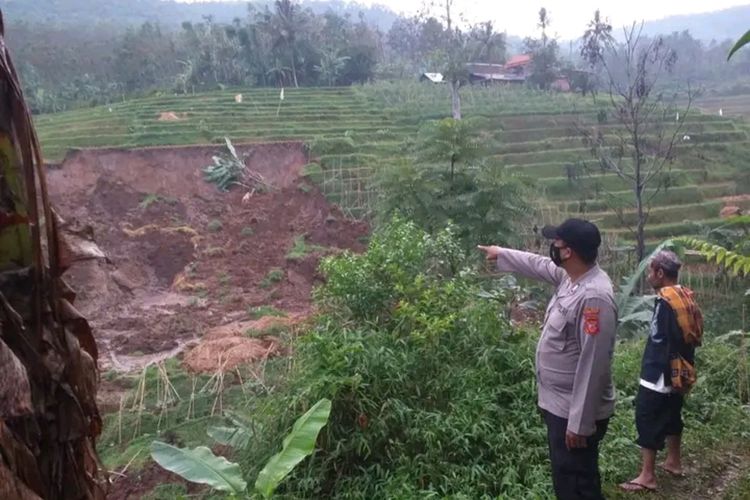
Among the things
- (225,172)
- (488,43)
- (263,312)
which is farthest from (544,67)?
(263,312)

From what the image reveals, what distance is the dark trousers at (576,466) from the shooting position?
2482mm

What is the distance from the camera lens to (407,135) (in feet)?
67.1

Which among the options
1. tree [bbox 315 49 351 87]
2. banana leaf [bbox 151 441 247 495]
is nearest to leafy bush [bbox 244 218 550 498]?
banana leaf [bbox 151 441 247 495]

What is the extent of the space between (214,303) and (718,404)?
9.27 metres

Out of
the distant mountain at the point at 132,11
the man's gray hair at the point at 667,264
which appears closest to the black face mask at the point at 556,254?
the man's gray hair at the point at 667,264

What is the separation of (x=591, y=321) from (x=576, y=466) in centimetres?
56

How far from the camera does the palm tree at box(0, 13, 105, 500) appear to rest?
1473mm

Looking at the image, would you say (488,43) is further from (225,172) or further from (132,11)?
(132,11)

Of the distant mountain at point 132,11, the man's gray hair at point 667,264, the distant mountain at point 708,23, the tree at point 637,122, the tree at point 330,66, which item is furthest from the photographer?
the distant mountain at point 708,23

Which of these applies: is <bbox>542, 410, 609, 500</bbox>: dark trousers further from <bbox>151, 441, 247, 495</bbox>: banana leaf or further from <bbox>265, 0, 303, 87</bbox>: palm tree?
<bbox>265, 0, 303, 87</bbox>: palm tree

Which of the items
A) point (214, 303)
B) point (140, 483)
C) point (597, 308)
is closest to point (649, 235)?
point (214, 303)

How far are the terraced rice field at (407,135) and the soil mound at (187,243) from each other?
893 mm

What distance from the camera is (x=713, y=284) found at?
1089 centimetres

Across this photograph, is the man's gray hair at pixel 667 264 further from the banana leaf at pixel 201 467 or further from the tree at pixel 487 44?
the tree at pixel 487 44
